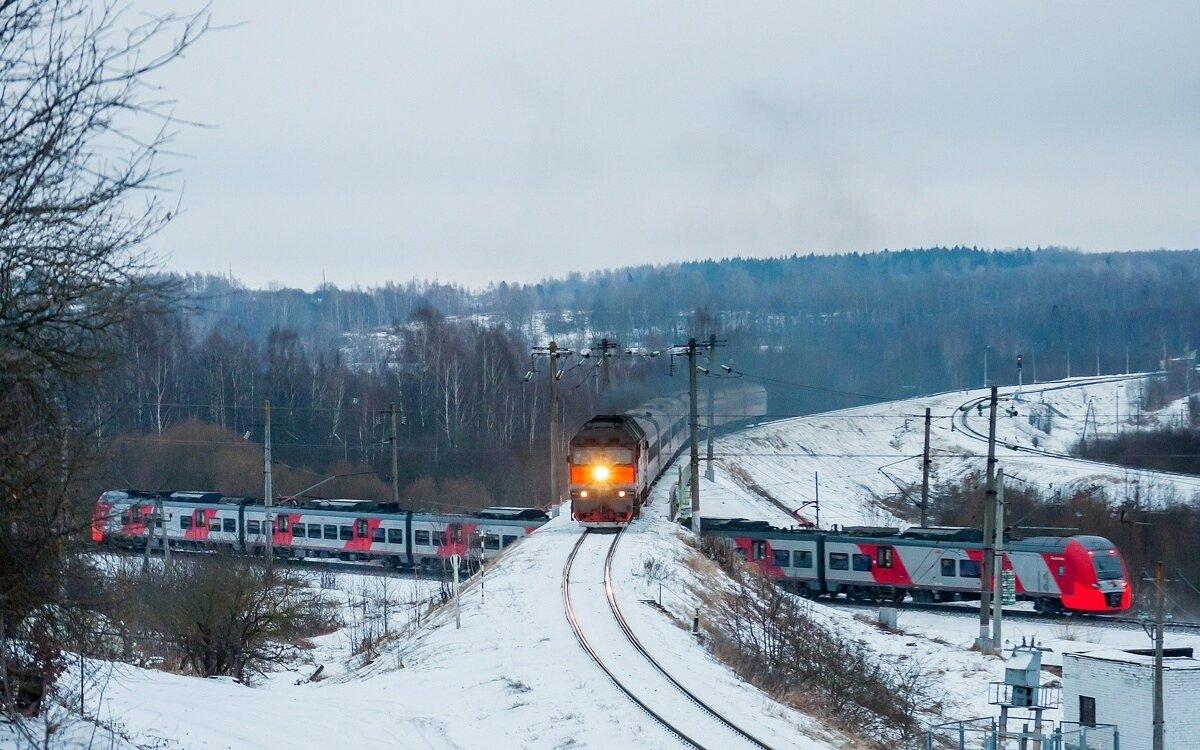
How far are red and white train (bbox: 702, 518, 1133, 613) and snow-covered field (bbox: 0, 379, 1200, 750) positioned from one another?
41.2 inches

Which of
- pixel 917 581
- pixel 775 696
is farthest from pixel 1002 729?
pixel 917 581

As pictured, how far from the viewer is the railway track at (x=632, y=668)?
13.5 metres

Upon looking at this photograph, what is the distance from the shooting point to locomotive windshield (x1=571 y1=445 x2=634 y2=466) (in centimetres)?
3269

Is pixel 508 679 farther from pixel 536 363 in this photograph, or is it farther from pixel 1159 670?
pixel 536 363

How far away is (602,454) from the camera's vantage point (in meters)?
32.8

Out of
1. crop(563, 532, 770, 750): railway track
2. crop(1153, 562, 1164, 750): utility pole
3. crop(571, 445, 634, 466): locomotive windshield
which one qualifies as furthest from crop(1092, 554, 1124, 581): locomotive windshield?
crop(563, 532, 770, 750): railway track

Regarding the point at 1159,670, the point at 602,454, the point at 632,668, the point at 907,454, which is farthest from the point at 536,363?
the point at 632,668

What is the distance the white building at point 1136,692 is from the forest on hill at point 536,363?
20355 mm

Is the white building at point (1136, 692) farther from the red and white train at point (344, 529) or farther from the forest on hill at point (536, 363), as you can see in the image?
the forest on hill at point (536, 363)

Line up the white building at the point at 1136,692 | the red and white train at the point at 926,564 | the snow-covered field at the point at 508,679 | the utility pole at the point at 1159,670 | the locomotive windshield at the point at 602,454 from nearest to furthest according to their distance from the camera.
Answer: the snow-covered field at the point at 508,679 < the utility pole at the point at 1159,670 < the white building at the point at 1136,692 < the red and white train at the point at 926,564 < the locomotive windshield at the point at 602,454

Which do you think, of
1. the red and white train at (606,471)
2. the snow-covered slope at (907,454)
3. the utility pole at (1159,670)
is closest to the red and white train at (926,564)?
the red and white train at (606,471)

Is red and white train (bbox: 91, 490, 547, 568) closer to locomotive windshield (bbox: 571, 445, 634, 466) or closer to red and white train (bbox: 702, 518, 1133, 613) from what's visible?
locomotive windshield (bbox: 571, 445, 634, 466)

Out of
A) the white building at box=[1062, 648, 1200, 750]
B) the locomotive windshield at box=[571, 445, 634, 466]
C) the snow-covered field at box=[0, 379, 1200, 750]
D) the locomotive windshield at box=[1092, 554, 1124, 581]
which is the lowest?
the white building at box=[1062, 648, 1200, 750]

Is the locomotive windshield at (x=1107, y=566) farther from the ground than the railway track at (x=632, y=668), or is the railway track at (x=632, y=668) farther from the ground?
the railway track at (x=632, y=668)
